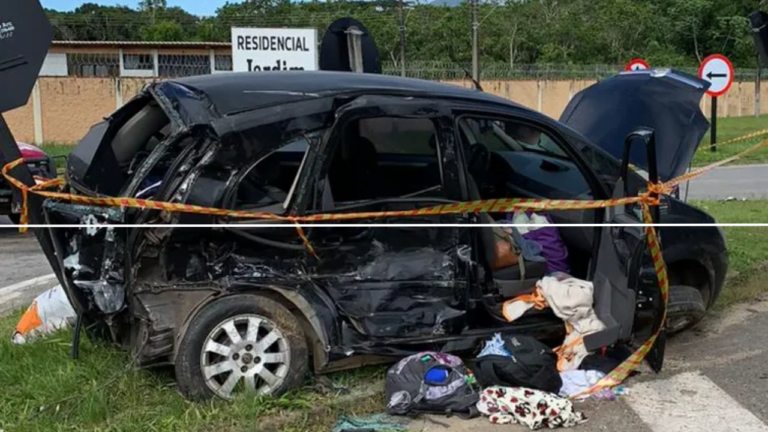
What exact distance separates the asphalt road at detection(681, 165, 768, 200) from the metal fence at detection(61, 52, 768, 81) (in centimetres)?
857

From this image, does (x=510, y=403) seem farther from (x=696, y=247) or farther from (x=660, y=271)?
(x=696, y=247)

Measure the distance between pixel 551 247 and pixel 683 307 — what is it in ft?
3.05

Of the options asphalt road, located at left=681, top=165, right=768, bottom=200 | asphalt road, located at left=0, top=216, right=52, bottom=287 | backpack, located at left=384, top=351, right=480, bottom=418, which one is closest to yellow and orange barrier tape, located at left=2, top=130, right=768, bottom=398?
backpack, located at left=384, top=351, right=480, bottom=418

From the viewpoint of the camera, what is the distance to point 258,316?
4191mm

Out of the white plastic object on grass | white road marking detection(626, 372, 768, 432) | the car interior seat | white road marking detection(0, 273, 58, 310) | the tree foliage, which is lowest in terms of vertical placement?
white road marking detection(626, 372, 768, 432)

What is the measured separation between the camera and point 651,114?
18.3 ft

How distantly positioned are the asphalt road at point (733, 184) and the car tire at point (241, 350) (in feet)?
33.4

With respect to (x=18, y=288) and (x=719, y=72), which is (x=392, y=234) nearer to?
(x=18, y=288)

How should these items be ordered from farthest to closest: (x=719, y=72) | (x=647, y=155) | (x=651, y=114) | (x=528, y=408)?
(x=719, y=72) → (x=651, y=114) → (x=647, y=155) → (x=528, y=408)

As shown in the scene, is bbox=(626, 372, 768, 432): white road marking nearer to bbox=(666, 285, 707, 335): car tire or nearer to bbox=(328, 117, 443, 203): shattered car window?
bbox=(666, 285, 707, 335): car tire

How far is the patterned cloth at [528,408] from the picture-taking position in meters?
4.09

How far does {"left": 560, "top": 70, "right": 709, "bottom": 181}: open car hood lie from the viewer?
17.6ft

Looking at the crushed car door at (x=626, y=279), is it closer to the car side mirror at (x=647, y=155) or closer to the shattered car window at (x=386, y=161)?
the car side mirror at (x=647, y=155)

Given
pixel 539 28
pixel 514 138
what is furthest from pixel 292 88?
pixel 539 28
